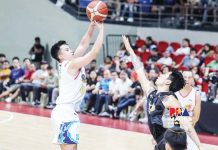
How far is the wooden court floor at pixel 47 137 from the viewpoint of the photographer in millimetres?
9188

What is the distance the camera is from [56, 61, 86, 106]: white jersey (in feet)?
19.0

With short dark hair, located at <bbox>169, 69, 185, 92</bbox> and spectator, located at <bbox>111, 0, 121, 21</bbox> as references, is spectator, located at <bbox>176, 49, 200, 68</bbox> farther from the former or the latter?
short dark hair, located at <bbox>169, 69, 185, 92</bbox>

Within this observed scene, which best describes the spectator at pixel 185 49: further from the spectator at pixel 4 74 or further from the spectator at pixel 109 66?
the spectator at pixel 4 74

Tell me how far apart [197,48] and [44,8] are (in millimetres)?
5447

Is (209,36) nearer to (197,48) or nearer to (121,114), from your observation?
(197,48)

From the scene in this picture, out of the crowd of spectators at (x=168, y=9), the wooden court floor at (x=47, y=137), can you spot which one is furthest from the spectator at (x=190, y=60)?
the wooden court floor at (x=47, y=137)

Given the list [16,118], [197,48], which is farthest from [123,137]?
[197,48]

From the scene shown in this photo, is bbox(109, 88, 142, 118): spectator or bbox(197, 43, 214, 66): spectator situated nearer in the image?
bbox(109, 88, 142, 118): spectator

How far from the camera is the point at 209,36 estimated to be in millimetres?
16125

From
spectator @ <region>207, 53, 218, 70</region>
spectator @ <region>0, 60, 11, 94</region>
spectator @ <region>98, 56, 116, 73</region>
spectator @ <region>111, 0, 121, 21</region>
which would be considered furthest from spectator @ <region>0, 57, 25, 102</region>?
spectator @ <region>207, 53, 218, 70</region>

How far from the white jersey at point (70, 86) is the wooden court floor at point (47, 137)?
3238 mm

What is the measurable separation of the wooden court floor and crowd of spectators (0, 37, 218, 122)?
4.82ft

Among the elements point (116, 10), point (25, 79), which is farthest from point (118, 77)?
point (116, 10)

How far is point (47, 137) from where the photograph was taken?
9.97 meters
